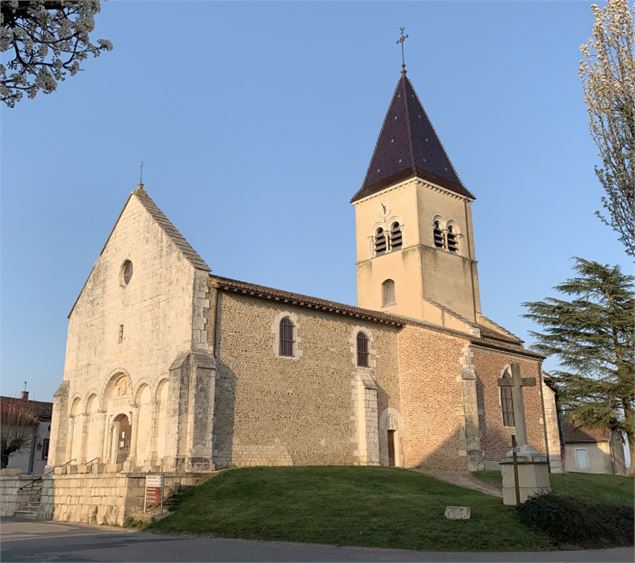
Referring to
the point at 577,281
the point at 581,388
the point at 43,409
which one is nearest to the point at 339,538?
the point at 581,388

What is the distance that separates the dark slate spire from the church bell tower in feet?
0.23

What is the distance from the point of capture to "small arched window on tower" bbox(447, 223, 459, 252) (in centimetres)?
3441

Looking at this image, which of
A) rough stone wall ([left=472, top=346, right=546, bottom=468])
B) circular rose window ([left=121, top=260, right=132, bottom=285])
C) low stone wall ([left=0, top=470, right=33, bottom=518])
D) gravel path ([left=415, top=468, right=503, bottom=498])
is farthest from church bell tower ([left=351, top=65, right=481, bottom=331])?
low stone wall ([left=0, top=470, right=33, bottom=518])

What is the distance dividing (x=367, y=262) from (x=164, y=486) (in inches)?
781

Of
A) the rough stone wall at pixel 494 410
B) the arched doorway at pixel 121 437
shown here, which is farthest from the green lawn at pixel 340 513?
the rough stone wall at pixel 494 410

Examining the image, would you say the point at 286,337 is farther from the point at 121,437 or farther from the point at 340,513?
the point at 340,513

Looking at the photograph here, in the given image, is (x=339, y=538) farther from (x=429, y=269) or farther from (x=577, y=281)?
(x=577, y=281)

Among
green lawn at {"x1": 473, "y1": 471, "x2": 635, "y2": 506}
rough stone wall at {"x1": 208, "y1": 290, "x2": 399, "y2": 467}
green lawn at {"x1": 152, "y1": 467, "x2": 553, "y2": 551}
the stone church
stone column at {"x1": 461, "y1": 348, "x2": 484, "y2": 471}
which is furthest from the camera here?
stone column at {"x1": 461, "y1": 348, "x2": 484, "y2": 471}

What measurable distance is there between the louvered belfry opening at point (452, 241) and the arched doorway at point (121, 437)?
1947 centimetres

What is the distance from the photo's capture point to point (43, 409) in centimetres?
4312

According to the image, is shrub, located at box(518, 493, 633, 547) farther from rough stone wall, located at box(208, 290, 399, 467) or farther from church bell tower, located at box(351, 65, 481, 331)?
church bell tower, located at box(351, 65, 481, 331)

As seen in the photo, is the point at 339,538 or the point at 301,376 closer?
the point at 339,538

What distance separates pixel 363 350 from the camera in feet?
83.1

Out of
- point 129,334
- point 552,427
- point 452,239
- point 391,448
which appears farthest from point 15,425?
point 552,427
